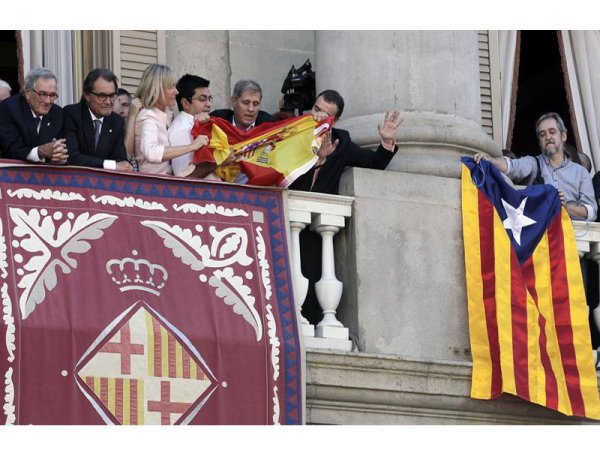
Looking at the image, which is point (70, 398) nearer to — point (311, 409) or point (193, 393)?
point (193, 393)

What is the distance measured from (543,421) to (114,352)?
119 inches

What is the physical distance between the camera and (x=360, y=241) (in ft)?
41.5

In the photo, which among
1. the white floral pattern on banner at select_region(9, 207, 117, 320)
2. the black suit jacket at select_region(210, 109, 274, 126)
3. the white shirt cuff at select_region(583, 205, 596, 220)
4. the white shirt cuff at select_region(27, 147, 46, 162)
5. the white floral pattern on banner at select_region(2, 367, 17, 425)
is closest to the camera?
the white floral pattern on banner at select_region(2, 367, 17, 425)

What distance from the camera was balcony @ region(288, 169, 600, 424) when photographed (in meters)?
12.2

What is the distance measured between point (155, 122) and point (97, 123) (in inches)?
15.7

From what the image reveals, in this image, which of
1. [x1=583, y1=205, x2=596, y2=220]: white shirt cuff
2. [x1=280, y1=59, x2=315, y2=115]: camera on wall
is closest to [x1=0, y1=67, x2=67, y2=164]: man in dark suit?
[x1=280, y1=59, x2=315, y2=115]: camera on wall

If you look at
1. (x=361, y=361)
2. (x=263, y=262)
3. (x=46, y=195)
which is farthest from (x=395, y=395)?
(x=46, y=195)

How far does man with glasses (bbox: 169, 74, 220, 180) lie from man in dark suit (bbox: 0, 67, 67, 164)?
33.4 inches

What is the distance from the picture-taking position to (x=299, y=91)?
48.3ft

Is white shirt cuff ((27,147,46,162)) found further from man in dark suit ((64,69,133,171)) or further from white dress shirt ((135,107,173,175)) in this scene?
white dress shirt ((135,107,173,175))

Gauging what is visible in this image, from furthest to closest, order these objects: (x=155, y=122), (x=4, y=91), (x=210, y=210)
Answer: (x=4, y=91) → (x=155, y=122) → (x=210, y=210)

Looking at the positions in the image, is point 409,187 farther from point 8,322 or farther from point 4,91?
point 8,322
